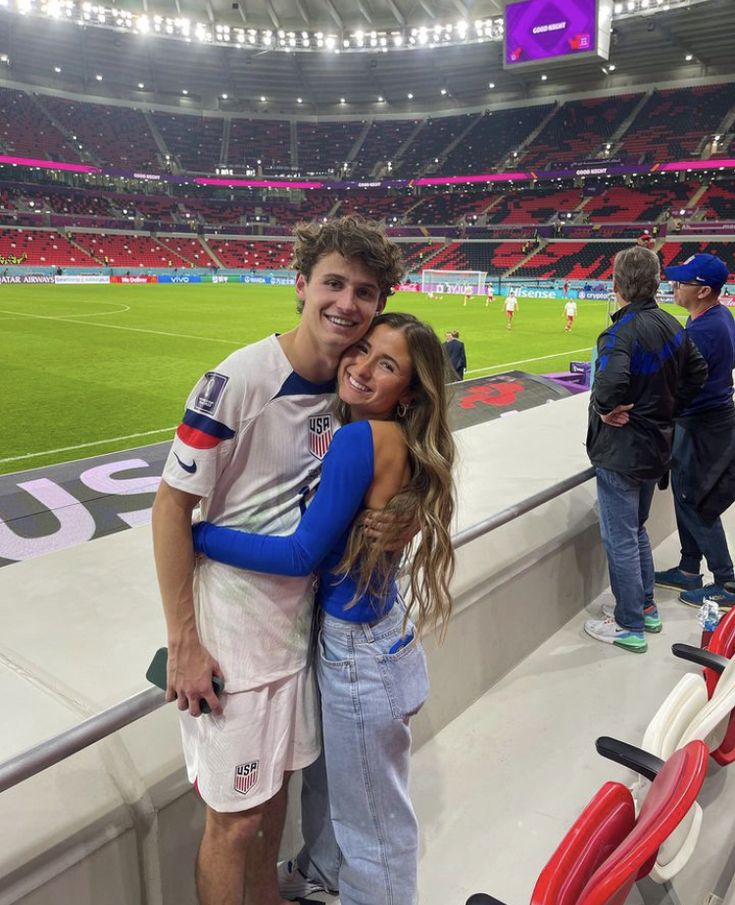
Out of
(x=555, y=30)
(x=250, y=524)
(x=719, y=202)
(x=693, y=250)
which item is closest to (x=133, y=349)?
(x=250, y=524)

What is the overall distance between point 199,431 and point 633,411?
247 centimetres

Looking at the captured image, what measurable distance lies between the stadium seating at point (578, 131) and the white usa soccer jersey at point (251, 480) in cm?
5727

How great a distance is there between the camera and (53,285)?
38000 mm

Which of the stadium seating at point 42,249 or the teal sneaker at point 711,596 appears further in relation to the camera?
the stadium seating at point 42,249

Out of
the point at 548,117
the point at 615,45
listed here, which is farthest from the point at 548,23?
the point at 548,117

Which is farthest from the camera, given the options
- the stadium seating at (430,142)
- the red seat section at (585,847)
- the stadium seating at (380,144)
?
the stadium seating at (380,144)

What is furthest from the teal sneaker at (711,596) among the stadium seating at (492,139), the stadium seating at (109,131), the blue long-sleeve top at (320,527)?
the stadium seating at (109,131)

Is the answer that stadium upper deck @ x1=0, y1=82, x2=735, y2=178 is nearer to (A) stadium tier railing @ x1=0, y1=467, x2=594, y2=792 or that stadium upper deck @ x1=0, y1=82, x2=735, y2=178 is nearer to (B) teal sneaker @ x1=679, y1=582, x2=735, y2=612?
(B) teal sneaker @ x1=679, y1=582, x2=735, y2=612

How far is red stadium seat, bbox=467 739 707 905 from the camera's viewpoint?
52.3 inches

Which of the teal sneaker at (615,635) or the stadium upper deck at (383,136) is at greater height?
the stadium upper deck at (383,136)

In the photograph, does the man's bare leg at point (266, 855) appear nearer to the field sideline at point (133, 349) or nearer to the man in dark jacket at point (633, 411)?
the man in dark jacket at point (633, 411)

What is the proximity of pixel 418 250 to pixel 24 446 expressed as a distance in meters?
48.9

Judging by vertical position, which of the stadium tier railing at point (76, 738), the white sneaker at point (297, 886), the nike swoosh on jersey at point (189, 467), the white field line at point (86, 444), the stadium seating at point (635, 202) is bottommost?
the white field line at point (86, 444)

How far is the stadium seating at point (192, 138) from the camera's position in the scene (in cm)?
6294
